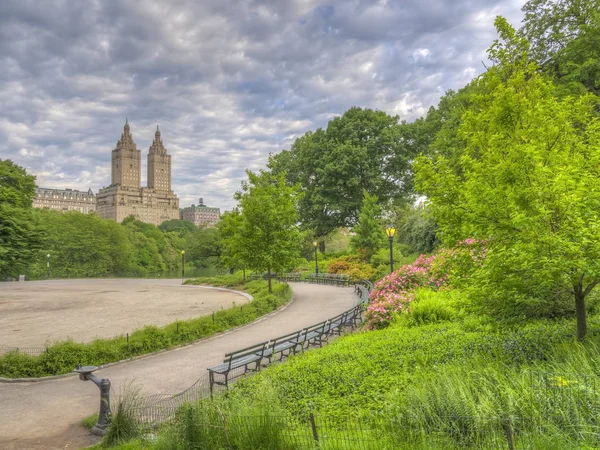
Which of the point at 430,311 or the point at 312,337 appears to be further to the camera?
the point at 430,311

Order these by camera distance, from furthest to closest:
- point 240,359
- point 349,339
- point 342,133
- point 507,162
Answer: point 342,133, point 349,339, point 240,359, point 507,162

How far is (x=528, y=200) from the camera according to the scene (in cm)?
664

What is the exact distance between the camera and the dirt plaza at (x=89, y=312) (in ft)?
54.5

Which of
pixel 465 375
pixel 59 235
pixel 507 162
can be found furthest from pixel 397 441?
pixel 59 235

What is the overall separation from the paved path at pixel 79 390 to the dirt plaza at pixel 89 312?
2.74 meters

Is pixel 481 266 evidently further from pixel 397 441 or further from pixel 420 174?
pixel 397 441

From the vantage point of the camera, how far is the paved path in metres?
7.75

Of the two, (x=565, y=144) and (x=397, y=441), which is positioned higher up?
(x=565, y=144)

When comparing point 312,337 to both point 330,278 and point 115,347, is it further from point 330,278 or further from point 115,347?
point 330,278

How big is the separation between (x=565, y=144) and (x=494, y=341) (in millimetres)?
4518

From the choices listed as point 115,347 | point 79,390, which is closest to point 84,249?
point 115,347

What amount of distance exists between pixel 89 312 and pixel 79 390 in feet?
45.3

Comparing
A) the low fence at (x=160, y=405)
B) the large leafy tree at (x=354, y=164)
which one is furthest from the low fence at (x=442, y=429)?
Result: the large leafy tree at (x=354, y=164)

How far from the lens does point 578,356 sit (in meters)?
6.36
